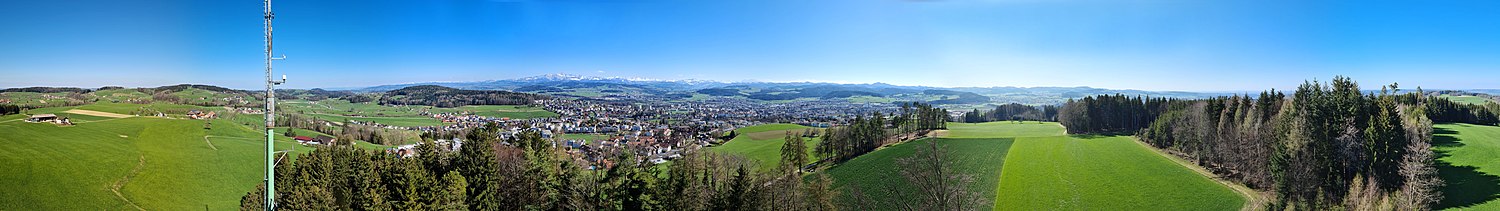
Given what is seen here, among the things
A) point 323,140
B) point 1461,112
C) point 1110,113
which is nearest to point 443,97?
point 323,140

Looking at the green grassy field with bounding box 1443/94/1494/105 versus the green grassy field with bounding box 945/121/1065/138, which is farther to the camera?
the green grassy field with bounding box 1443/94/1494/105

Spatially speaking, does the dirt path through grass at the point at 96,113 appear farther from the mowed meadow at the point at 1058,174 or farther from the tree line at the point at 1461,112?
the tree line at the point at 1461,112

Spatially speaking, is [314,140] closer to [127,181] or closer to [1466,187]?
[127,181]

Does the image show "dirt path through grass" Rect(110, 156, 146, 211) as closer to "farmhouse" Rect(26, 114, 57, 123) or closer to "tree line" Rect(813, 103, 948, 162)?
"farmhouse" Rect(26, 114, 57, 123)

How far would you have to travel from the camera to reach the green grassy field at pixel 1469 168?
1334cm

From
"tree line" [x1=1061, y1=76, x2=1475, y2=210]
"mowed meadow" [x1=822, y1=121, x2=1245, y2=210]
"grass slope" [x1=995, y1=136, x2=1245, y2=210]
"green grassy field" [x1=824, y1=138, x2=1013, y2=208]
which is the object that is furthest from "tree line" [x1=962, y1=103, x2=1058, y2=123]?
"tree line" [x1=1061, y1=76, x2=1475, y2=210]

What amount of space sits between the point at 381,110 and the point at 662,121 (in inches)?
837

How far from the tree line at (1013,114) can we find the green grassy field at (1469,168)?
47.0 ft

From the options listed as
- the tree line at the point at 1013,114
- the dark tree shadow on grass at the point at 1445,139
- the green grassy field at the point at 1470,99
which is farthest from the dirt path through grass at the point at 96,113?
the green grassy field at the point at 1470,99

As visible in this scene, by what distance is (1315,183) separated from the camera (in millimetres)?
15398

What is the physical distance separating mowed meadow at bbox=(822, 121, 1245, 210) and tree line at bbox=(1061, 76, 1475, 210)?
1200mm

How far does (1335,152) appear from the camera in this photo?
15.7 m

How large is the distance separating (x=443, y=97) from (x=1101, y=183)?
151ft

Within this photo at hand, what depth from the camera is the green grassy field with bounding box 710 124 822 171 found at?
24.6 meters
